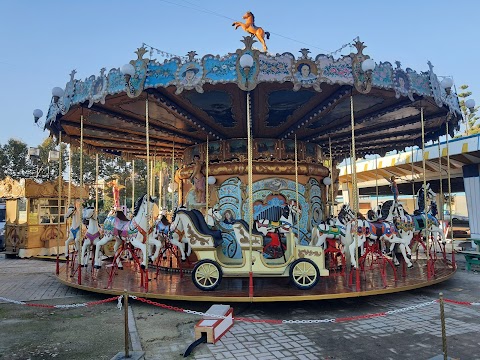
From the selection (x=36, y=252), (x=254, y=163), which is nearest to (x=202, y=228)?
(x=254, y=163)

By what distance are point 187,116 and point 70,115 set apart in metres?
3.37

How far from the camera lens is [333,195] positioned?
1542 cm

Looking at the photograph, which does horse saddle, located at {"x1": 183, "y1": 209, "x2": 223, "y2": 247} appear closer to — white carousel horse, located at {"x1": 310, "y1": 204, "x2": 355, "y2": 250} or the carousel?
the carousel

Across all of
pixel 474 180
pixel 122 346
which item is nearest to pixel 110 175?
pixel 474 180

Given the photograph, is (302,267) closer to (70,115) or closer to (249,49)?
(249,49)

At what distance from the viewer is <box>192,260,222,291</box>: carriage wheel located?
8219mm

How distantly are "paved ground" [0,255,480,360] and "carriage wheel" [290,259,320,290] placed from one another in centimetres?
55

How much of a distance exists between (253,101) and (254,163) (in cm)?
291

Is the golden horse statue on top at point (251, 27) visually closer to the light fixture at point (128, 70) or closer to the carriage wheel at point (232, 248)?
the light fixture at point (128, 70)

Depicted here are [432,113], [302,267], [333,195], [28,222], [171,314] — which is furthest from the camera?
[28,222]

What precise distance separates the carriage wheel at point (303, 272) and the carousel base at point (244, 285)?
19 centimetres

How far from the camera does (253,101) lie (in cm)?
1019

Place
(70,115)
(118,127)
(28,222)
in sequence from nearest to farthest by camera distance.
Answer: (70,115) → (118,127) → (28,222)

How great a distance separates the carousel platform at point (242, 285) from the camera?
7652 mm
